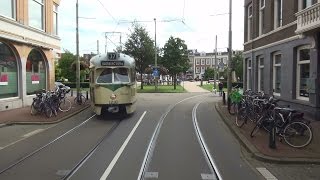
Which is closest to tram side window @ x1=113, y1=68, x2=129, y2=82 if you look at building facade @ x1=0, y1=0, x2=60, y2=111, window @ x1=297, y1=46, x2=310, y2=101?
building facade @ x1=0, y1=0, x2=60, y2=111

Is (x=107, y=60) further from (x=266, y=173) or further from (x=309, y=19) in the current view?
(x=266, y=173)

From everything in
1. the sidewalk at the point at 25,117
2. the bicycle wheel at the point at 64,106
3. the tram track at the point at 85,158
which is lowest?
the tram track at the point at 85,158

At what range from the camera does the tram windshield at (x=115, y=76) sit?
21.5 meters

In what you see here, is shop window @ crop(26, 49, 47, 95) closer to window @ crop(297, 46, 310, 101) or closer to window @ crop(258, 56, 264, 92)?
window @ crop(258, 56, 264, 92)

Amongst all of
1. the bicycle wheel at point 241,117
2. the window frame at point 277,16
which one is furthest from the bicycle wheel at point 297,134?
the window frame at point 277,16

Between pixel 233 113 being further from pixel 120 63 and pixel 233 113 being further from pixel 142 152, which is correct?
pixel 142 152

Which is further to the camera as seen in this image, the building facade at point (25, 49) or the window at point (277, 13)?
the window at point (277, 13)

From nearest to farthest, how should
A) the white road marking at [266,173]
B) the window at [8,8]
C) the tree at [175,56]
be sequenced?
the white road marking at [266,173] < the window at [8,8] < the tree at [175,56]

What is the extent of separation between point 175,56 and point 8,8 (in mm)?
37549

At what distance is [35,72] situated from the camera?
1123 inches

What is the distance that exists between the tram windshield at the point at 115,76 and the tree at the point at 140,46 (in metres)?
33.0

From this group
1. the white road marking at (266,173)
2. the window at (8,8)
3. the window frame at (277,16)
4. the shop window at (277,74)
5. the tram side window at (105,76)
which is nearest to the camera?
the white road marking at (266,173)

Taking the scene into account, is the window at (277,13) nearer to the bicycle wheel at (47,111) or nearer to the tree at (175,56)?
the bicycle wheel at (47,111)

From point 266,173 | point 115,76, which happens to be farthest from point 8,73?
point 266,173
